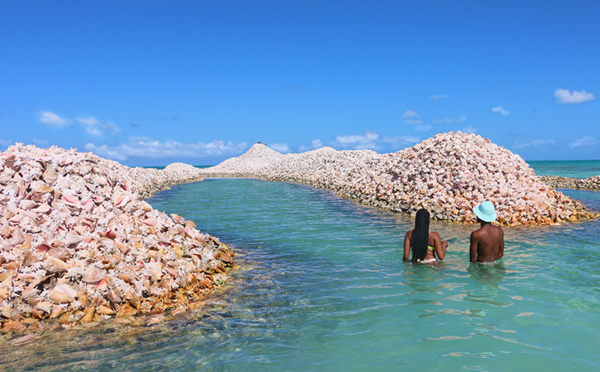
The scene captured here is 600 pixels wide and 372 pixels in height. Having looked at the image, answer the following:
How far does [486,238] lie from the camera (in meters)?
7.69

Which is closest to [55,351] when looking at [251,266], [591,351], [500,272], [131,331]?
[131,331]

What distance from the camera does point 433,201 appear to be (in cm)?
1565

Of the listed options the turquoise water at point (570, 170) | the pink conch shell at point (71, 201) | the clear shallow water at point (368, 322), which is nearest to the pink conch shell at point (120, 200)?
the pink conch shell at point (71, 201)

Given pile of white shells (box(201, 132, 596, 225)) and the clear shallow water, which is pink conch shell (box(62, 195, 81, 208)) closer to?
the clear shallow water

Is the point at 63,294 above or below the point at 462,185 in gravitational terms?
below

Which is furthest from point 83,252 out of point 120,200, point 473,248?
point 473,248

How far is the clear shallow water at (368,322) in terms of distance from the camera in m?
4.50

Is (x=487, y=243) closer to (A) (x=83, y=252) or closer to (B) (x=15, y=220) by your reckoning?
(A) (x=83, y=252)

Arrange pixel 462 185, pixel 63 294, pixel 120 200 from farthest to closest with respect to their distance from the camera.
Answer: pixel 462 185 < pixel 120 200 < pixel 63 294

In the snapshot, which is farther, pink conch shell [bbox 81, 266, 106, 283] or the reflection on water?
the reflection on water

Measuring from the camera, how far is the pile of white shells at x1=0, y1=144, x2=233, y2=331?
581 cm

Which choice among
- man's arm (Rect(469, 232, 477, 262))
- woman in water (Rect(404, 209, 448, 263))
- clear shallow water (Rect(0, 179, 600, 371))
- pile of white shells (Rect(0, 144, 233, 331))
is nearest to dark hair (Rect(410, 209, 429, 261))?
woman in water (Rect(404, 209, 448, 263))

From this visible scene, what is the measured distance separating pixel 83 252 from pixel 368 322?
469cm

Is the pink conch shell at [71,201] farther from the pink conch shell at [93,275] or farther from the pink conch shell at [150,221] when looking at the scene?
the pink conch shell at [93,275]
